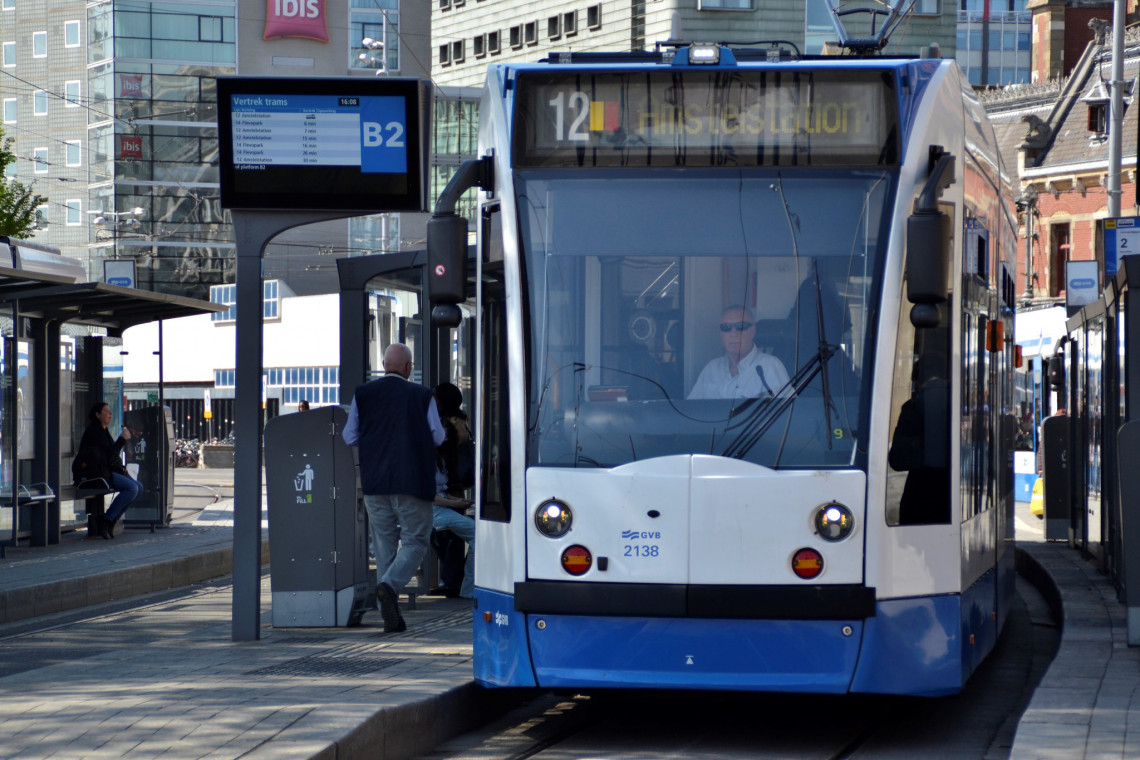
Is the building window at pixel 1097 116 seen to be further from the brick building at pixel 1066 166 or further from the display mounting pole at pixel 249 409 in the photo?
the display mounting pole at pixel 249 409

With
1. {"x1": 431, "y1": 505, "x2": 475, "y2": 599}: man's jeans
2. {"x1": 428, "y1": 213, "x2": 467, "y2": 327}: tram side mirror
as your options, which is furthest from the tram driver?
{"x1": 431, "y1": 505, "x2": 475, "y2": 599}: man's jeans

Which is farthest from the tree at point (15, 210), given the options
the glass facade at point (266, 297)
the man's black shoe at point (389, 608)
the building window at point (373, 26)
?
the building window at point (373, 26)

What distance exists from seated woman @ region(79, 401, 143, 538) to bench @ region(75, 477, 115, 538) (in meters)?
0.07

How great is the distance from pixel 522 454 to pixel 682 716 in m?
1.93

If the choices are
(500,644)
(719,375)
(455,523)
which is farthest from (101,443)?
(719,375)

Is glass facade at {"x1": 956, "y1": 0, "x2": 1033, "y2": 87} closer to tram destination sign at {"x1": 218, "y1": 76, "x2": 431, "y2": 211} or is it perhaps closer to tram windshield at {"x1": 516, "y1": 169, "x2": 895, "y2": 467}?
tram destination sign at {"x1": 218, "y1": 76, "x2": 431, "y2": 211}

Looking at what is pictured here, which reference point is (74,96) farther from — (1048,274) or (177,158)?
(1048,274)

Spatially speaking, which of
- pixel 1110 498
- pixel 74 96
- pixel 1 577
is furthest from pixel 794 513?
pixel 74 96

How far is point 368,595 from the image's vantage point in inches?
467

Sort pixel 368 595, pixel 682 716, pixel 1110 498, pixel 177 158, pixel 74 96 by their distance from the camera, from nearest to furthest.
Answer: pixel 682 716, pixel 368 595, pixel 1110 498, pixel 177 158, pixel 74 96

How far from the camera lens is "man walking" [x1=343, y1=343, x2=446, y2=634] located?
10.9m

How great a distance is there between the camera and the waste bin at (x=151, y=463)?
2178cm

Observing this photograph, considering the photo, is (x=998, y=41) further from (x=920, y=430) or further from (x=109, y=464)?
(x=920, y=430)

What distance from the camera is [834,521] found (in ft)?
25.6
